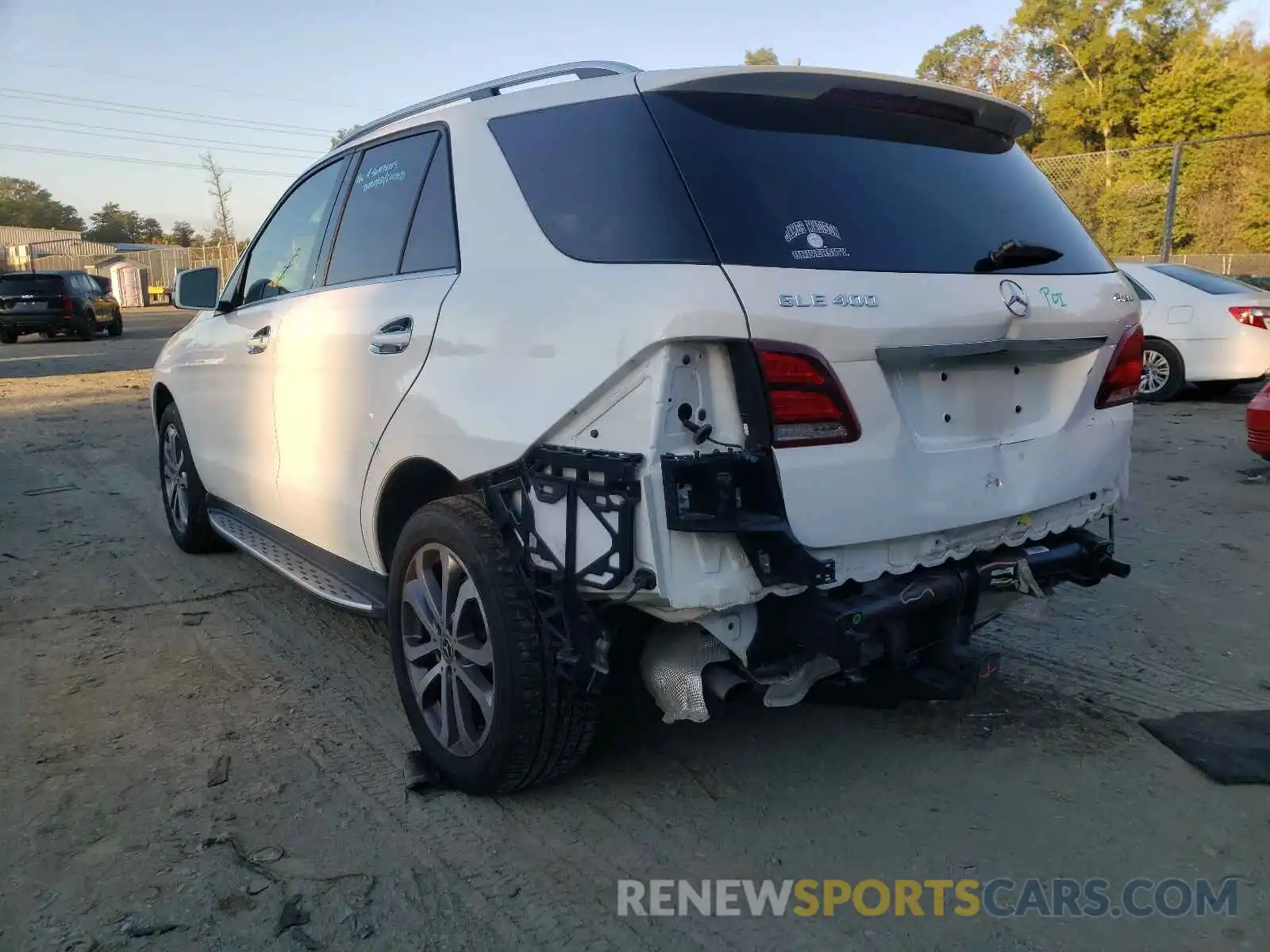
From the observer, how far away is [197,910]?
2.45 metres

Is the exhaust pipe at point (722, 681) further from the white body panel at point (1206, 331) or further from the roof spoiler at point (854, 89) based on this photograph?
the white body panel at point (1206, 331)

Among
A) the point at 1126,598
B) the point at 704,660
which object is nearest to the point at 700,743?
the point at 704,660

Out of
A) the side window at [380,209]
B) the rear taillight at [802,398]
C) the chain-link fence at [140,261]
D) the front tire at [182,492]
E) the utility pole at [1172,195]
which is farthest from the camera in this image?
the chain-link fence at [140,261]

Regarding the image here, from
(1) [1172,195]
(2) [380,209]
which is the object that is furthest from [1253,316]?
(2) [380,209]

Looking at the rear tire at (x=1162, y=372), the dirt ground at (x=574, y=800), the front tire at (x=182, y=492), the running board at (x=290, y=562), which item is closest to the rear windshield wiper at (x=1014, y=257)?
the dirt ground at (x=574, y=800)

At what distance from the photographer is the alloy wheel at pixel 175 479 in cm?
545

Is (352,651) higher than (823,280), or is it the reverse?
(823,280)

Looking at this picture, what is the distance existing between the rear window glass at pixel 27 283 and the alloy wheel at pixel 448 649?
76.3 feet

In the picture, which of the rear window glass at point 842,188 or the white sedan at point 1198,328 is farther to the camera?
the white sedan at point 1198,328

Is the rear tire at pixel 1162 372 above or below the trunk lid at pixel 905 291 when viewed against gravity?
below

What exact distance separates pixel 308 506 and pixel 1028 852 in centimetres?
272

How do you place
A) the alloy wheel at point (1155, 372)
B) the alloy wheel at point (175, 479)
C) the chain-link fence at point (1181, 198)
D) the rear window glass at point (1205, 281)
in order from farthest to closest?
the chain-link fence at point (1181, 198) < the alloy wheel at point (1155, 372) < the rear window glass at point (1205, 281) < the alloy wheel at point (175, 479)

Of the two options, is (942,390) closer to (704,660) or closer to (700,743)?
(704,660)

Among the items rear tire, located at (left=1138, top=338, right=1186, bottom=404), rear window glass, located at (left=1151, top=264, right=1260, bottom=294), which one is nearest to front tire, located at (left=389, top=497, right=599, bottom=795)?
rear tire, located at (left=1138, top=338, right=1186, bottom=404)
